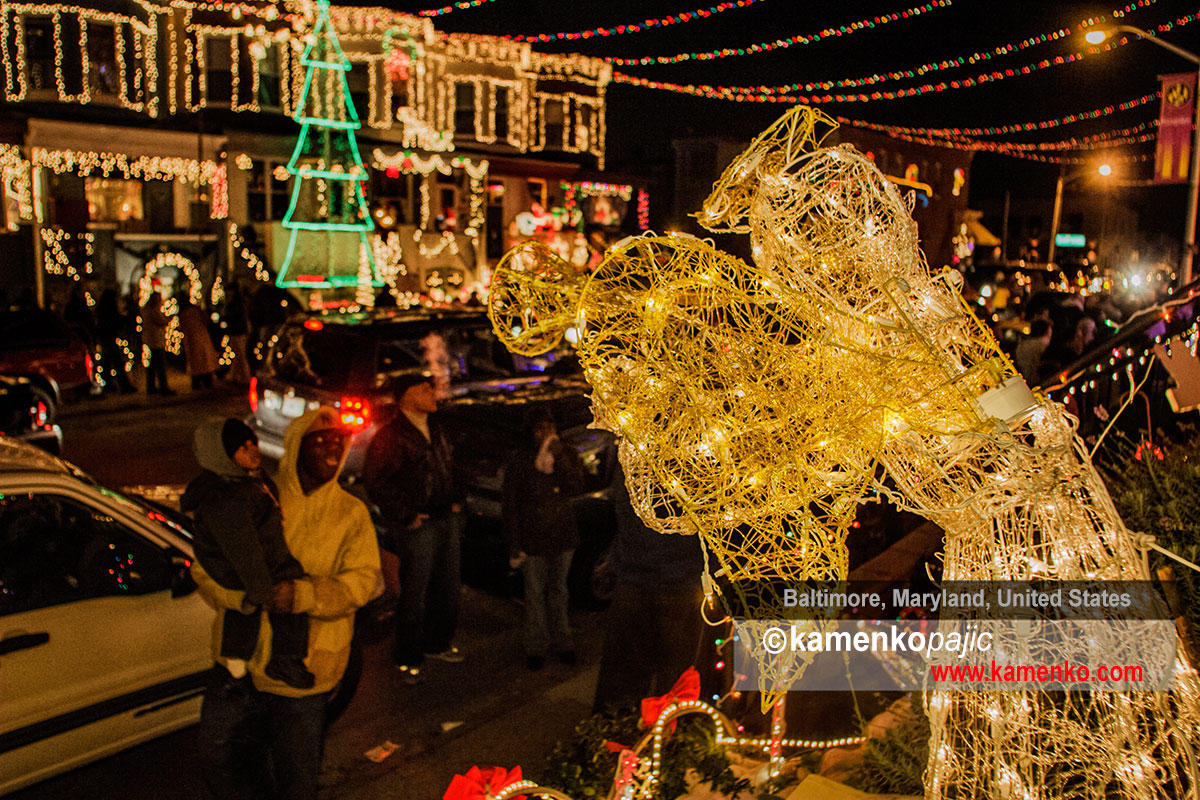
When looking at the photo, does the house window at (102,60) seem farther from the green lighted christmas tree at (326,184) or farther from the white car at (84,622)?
the white car at (84,622)

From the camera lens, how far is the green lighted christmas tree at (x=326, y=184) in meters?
24.6

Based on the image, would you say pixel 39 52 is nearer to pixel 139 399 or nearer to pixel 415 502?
pixel 139 399

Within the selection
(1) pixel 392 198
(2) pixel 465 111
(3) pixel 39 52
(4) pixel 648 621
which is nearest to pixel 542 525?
(4) pixel 648 621

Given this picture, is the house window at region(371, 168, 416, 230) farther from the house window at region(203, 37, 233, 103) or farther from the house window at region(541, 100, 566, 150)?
the house window at region(541, 100, 566, 150)

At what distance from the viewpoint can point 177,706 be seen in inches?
169

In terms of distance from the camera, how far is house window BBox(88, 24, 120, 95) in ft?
70.8

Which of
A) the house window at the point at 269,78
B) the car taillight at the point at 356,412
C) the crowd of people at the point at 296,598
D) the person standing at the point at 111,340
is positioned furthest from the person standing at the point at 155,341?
the crowd of people at the point at 296,598

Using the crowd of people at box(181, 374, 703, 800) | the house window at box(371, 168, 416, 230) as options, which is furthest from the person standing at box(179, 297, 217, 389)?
the crowd of people at box(181, 374, 703, 800)

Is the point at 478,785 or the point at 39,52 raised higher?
the point at 39,52

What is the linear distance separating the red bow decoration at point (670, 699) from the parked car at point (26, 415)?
8.39 m

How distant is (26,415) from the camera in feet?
29.9

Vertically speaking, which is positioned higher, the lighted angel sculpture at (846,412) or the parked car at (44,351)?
the lighted angel sculpture at (846,412)

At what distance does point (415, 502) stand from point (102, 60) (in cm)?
2194

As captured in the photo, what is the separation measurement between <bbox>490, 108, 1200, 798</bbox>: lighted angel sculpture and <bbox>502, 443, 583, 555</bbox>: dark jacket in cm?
351
